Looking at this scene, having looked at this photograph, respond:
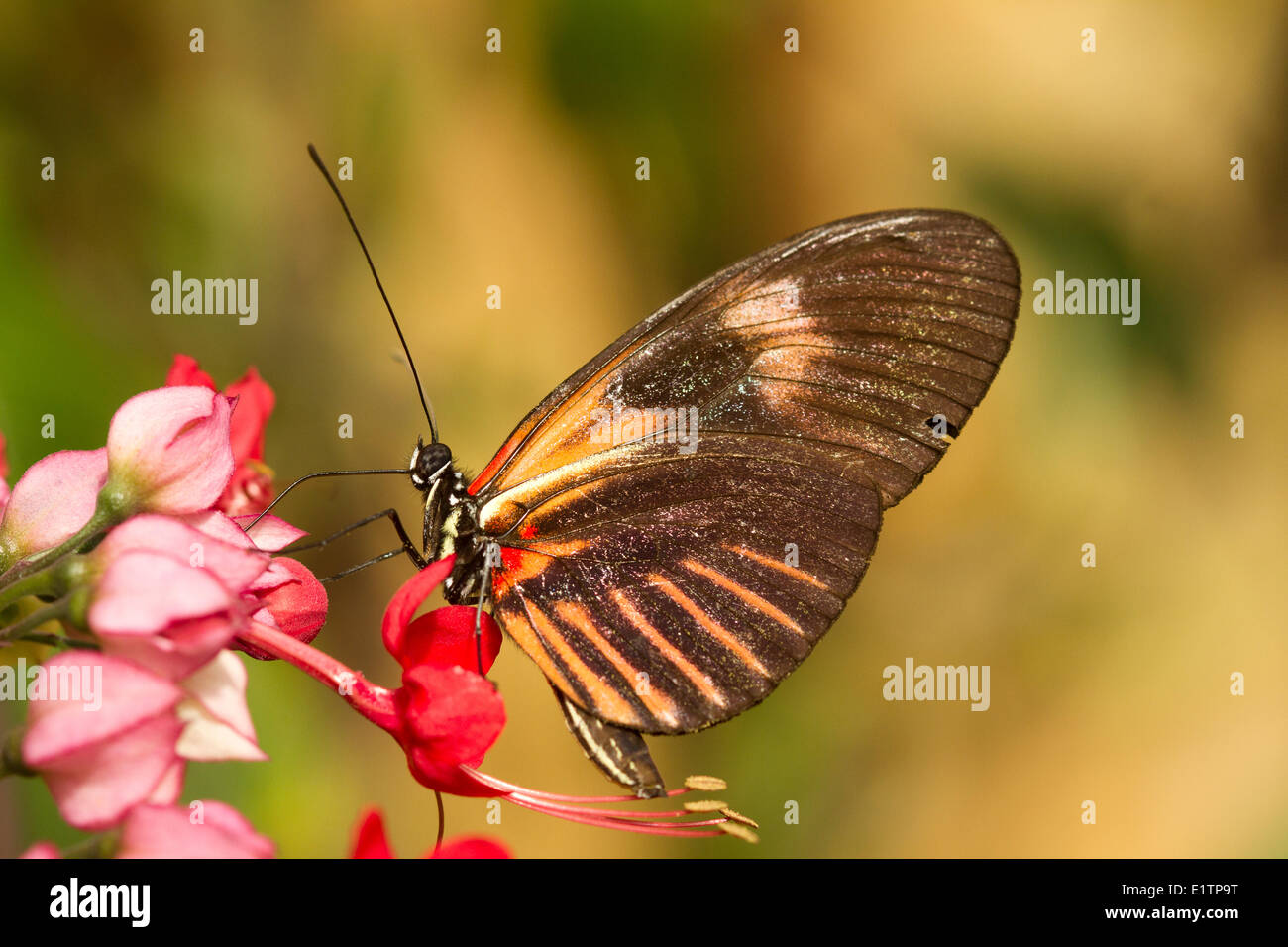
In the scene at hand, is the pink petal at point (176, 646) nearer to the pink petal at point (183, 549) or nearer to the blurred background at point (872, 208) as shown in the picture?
the pink petal at point (183, 549)

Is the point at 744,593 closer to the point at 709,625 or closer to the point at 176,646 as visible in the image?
the point at 709,625

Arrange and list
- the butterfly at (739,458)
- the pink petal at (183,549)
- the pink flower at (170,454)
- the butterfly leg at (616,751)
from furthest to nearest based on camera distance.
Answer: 1. the butterfly at (739,458)
2. the butterfly leg at (616,751)
3. the pink flower at (170,454)
4. the pink petal at (183,549)

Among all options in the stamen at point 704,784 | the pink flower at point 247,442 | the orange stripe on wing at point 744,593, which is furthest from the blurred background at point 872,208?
the stamen at point 704,784

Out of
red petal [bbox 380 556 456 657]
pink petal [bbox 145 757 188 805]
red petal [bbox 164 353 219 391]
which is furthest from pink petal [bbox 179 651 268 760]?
red petal [bbox 164 353 219 391]

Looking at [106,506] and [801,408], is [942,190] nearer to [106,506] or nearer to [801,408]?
[801,408]

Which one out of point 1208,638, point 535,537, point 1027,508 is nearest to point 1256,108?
point 1027,508

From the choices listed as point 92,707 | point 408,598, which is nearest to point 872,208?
point 408,598
